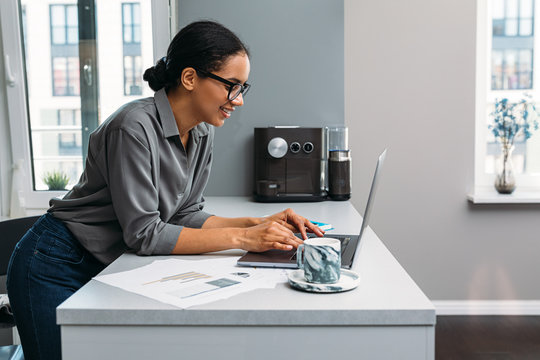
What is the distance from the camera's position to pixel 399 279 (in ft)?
A: 3.68

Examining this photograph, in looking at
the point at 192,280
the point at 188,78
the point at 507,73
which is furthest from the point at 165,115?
the point at 507,73

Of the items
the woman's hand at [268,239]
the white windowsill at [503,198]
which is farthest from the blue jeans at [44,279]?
the white windowsill at [503,198]

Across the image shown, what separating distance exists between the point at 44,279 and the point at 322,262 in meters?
0.70

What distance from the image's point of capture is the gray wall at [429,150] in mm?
3066

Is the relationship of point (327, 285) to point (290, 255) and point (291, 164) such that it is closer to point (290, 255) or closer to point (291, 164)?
point (290, 255)

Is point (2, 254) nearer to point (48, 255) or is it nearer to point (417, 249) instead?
point (48, 255)

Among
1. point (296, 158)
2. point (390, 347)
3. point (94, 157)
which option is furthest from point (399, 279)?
point (296, 158)

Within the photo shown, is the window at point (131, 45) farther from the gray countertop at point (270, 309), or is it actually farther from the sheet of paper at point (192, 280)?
the gray countertop at point (270, 309)

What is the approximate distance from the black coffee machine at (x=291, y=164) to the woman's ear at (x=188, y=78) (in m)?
0.91

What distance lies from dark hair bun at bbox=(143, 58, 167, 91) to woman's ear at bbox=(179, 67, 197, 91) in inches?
2.8

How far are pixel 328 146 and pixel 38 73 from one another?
5.30ft

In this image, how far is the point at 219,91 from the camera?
4.72ft

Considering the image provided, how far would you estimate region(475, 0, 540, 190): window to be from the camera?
10.6 feet

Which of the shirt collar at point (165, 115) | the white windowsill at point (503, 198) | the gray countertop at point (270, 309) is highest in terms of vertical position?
the shirt collar at point (165, 115)
